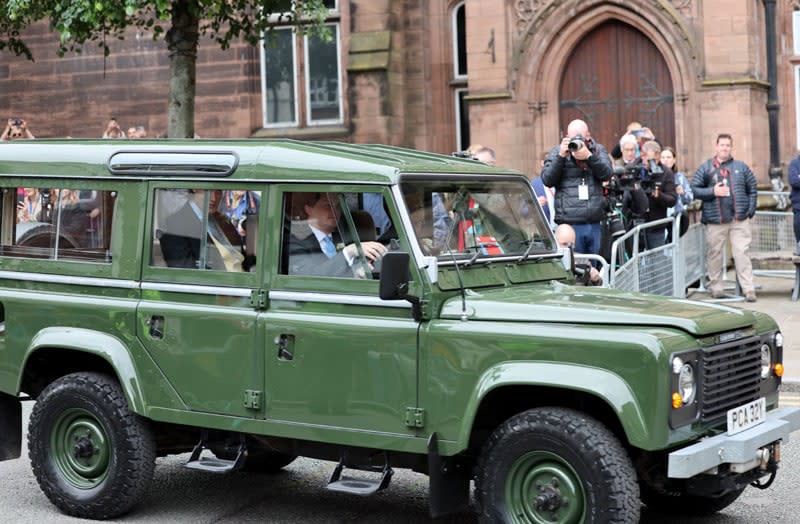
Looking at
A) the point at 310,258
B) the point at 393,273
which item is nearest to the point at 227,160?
the point at 310,258

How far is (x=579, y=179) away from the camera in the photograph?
13000 mm

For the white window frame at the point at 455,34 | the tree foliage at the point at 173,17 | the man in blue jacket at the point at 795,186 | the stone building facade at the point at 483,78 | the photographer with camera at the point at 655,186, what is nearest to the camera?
the photographer with camera at the point at 655,186

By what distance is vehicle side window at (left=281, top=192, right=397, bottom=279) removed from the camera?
6871 mm

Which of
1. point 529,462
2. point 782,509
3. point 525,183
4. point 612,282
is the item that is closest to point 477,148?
point 612,282

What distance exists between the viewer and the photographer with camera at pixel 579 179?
504 inches

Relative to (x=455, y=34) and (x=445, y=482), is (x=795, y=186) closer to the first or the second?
(x=455, y=34)

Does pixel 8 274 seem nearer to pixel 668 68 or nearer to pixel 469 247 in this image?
pixel 469 247

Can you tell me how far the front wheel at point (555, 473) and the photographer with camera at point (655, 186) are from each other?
930 centimetres

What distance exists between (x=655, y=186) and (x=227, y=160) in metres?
8.99

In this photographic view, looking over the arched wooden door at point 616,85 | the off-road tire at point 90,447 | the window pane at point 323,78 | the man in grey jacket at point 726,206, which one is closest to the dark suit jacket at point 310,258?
the off-road tire at point 90,447

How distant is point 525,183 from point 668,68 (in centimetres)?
1289

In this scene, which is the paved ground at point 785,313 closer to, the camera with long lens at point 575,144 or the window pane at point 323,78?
the camera with long lens at point 575,144

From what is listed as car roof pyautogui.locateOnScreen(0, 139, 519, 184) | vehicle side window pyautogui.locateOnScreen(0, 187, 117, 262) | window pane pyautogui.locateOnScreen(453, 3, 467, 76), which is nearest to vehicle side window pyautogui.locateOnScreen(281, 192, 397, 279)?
car roof pyautogui.locateOnScreen(0, 139, 519, 184)

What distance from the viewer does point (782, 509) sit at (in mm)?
→ 7484
